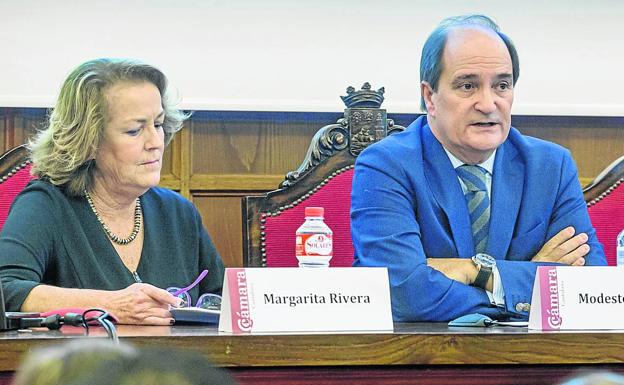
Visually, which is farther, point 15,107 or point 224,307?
point 15,107

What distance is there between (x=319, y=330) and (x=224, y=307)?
0.47 ft

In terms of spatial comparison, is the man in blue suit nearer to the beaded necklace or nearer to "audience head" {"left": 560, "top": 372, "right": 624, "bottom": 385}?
the beaded necklace

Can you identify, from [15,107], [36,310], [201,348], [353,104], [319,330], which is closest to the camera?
[201,348]

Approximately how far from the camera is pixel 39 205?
7.23ft

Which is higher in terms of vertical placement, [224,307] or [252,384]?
[224,307]

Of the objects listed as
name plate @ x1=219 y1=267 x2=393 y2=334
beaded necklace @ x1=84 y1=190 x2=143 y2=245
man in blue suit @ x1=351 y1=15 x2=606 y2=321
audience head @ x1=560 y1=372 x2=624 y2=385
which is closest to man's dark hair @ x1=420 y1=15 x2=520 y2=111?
man in blue suit @ x1=351 y1=15 x2=606 y2=321

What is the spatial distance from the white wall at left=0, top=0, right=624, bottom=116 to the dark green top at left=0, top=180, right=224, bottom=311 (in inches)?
31.6

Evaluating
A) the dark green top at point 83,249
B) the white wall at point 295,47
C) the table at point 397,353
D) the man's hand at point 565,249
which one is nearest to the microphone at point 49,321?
the table at point 397,353

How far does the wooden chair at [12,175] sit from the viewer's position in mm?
2480

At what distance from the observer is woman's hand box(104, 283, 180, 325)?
1751 mm

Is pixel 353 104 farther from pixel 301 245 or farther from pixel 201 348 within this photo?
pixel 201 348

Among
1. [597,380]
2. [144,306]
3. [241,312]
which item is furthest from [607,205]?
[597,380]

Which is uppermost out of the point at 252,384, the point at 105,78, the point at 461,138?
the point at 105,78

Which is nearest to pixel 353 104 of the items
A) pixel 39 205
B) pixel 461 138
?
pixel 461 138
